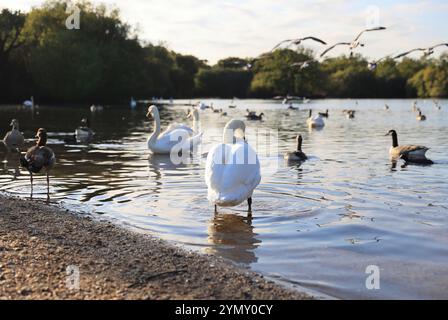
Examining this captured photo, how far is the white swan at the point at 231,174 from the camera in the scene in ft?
28.9

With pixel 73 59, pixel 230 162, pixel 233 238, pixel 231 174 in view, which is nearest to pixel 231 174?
pixel 231 174

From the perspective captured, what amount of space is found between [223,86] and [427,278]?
5105 inches

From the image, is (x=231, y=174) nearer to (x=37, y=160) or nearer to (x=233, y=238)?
(x=233, y=238)

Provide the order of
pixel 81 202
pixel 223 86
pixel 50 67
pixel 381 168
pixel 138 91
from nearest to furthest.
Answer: pixel 81 202, pixel 381 168, pixel 50 67, pixel 138 91, pixel 223 86

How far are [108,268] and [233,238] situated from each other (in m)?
2.38

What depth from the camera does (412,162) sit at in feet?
57.2

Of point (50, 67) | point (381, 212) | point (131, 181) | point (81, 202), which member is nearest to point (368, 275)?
point (381, 212)

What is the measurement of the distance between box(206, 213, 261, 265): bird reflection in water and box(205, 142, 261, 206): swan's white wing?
397 mm

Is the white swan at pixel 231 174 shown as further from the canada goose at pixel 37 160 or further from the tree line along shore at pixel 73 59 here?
the tree line along shore at pixel 73 59

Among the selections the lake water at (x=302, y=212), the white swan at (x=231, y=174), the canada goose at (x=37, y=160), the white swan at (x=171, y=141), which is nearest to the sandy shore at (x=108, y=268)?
the lake water at (x=302, y=212)

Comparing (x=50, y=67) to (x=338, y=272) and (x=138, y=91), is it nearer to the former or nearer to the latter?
(x=138, y=91)

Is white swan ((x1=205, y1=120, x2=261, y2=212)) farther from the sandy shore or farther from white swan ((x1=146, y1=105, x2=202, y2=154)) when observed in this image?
white swan ((x1=146, y1=105, x2=202, y2=154))

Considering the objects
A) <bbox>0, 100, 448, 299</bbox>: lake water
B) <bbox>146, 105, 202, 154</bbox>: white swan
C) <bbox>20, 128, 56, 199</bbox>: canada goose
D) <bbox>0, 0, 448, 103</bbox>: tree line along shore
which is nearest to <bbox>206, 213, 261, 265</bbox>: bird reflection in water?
<bbox>0, 100, 448, 299</bbox>: lake water

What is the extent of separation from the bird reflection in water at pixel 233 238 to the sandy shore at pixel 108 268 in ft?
1.33
